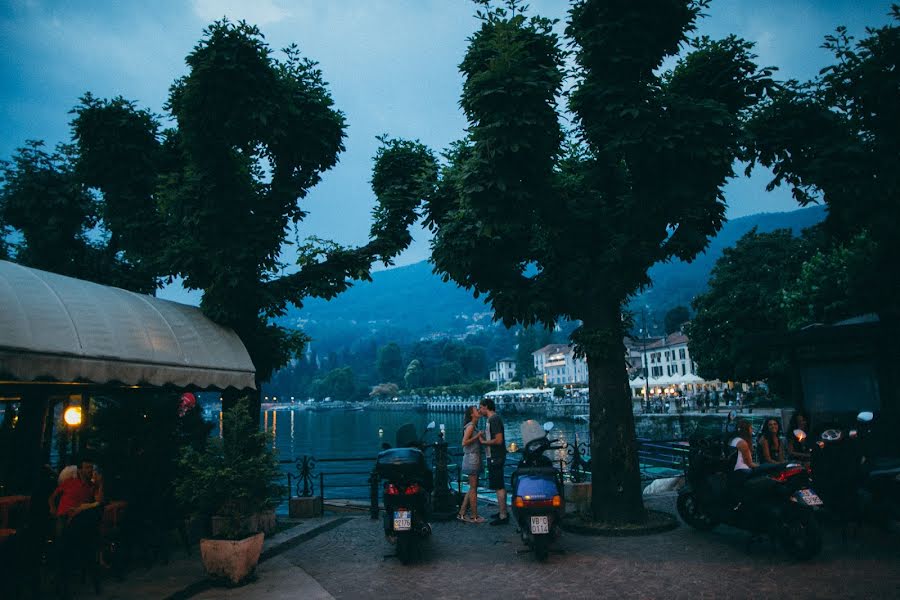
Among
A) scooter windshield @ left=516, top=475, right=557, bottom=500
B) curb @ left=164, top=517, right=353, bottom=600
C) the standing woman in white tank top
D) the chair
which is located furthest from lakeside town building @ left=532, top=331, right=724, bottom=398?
the chair

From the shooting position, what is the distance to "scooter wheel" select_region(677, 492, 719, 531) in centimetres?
864

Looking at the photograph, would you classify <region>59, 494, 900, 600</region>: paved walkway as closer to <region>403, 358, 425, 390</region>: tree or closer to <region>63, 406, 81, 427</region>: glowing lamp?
<region>63, 406, 81, 427</region>: glowing lamp

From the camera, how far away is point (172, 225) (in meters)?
10.5

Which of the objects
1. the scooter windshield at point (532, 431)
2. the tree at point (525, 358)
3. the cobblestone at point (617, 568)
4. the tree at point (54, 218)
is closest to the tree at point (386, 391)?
the tree at point (525, 358)

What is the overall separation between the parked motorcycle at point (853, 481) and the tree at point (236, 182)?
27.8ft

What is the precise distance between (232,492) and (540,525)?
415 centimetres

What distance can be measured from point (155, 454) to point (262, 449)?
2.67m

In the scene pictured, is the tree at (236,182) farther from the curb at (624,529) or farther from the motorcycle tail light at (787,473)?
the motorcycle tail light at (787,473)

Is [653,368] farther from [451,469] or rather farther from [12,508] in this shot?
[12,508]

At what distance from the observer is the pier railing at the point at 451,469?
39.0ft

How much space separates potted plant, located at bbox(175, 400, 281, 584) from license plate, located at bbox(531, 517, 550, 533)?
3577mm

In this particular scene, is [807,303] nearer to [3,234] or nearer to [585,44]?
[585,44]

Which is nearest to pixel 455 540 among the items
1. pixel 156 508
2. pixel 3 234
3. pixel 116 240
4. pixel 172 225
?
pixel 156 508

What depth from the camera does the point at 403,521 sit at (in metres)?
7.62
